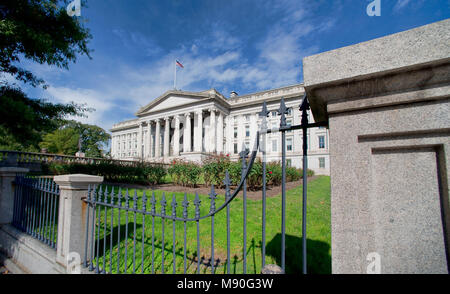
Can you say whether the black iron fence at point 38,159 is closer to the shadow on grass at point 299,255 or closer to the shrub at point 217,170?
the shrub at point 217,170

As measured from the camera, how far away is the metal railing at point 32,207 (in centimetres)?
390

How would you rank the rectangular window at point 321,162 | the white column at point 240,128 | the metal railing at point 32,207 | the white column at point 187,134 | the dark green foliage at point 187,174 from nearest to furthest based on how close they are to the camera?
the metal railing at point 32,207
the dark green foliage at point 187,174
the rectangular window at point 321,162
the white column at point 187,134
the white column at point 240,128

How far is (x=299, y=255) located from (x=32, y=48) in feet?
28.8

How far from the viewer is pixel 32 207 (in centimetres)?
441

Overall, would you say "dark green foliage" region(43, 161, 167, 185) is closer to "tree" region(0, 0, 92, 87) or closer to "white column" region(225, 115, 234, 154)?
"tree" region(0, 0, 92, 87)

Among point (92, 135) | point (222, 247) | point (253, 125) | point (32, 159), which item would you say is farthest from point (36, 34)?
point (92, 135)

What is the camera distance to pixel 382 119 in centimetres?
127

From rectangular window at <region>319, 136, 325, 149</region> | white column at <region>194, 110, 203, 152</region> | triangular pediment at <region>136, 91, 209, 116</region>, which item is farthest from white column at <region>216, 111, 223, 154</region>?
rectangular window at <region>319, 136, 325, 149</region>

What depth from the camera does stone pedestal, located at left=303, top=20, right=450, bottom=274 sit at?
115cm

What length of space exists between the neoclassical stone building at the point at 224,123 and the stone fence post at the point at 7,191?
1130 inches

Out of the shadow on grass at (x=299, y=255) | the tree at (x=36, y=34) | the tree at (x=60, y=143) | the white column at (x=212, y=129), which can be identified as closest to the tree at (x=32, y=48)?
the tree at (x=36, y=34)
